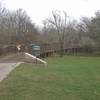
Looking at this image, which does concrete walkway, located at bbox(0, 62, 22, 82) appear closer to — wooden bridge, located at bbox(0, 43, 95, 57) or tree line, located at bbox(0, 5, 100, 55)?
wooden bridge, located at bbox(0, 43, 95, 57)

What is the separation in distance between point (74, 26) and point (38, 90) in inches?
2767

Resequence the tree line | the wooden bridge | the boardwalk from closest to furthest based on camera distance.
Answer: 1. the boardwalk
2. the wooden bridge
3. the tree line

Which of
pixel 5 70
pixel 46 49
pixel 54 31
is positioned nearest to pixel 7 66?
pixel 5 70

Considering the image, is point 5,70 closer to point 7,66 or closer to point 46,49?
point 7,66

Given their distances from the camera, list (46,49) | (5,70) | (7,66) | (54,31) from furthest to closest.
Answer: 1. (54,31)
2. (46,49)
3. (7,66)
4. (5,70)

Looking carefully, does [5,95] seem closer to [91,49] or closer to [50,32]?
[91,49]

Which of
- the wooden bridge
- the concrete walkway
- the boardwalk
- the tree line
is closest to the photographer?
the concrete walkway

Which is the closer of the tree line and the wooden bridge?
the wooden bridge

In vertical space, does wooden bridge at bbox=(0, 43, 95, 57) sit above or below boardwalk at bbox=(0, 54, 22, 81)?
above

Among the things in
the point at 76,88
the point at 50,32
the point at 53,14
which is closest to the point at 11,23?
the point at 53,14

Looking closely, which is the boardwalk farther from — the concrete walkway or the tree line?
the tree line

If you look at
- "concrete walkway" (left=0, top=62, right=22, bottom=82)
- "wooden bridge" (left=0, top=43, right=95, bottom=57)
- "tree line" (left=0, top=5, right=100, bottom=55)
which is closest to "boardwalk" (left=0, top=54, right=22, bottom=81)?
"concrete walkway" (left=0, top=62, right=22, bottom=82)

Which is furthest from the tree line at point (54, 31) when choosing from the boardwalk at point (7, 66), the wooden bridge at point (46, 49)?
the boardwalk at point (7, 66)

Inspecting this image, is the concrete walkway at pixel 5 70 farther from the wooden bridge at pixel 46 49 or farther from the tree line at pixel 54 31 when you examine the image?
the tree line at pixel 54 31
